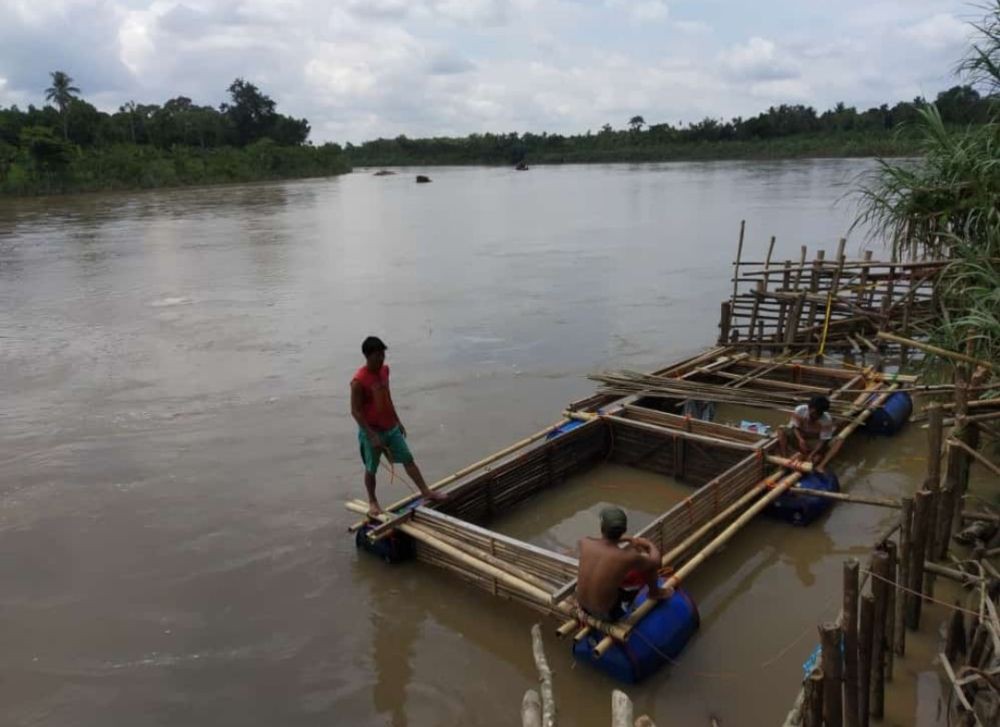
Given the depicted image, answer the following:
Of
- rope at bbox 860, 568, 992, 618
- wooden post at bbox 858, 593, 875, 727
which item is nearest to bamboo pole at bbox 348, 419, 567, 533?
rope at bbox 860, 568, 992, 618

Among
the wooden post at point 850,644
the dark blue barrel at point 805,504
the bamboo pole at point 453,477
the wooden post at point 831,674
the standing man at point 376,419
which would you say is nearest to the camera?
the wooden post at point 831,674

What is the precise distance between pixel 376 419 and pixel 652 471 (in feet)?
9.36

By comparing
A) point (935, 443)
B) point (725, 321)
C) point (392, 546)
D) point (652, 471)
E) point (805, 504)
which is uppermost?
point (935, 443)

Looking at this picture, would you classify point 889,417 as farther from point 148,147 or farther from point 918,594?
point 148,147

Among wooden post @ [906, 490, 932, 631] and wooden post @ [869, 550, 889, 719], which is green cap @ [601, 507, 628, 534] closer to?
wooden post @ [869, 550, 889, 719]

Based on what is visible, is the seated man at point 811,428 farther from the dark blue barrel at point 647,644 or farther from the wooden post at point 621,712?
the wooden post at point 621,712

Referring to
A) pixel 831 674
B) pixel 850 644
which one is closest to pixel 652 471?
pixel 850 644

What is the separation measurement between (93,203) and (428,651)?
141ft

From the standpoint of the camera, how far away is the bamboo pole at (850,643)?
3.34m

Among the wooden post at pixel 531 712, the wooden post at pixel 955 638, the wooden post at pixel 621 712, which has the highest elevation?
the wooden post at pixel 621 712

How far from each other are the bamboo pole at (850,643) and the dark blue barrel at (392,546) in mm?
3182

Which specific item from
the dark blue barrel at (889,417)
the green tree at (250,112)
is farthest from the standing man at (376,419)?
the green tree at (250,112)

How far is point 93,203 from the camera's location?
134 feet

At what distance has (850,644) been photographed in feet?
11.1
